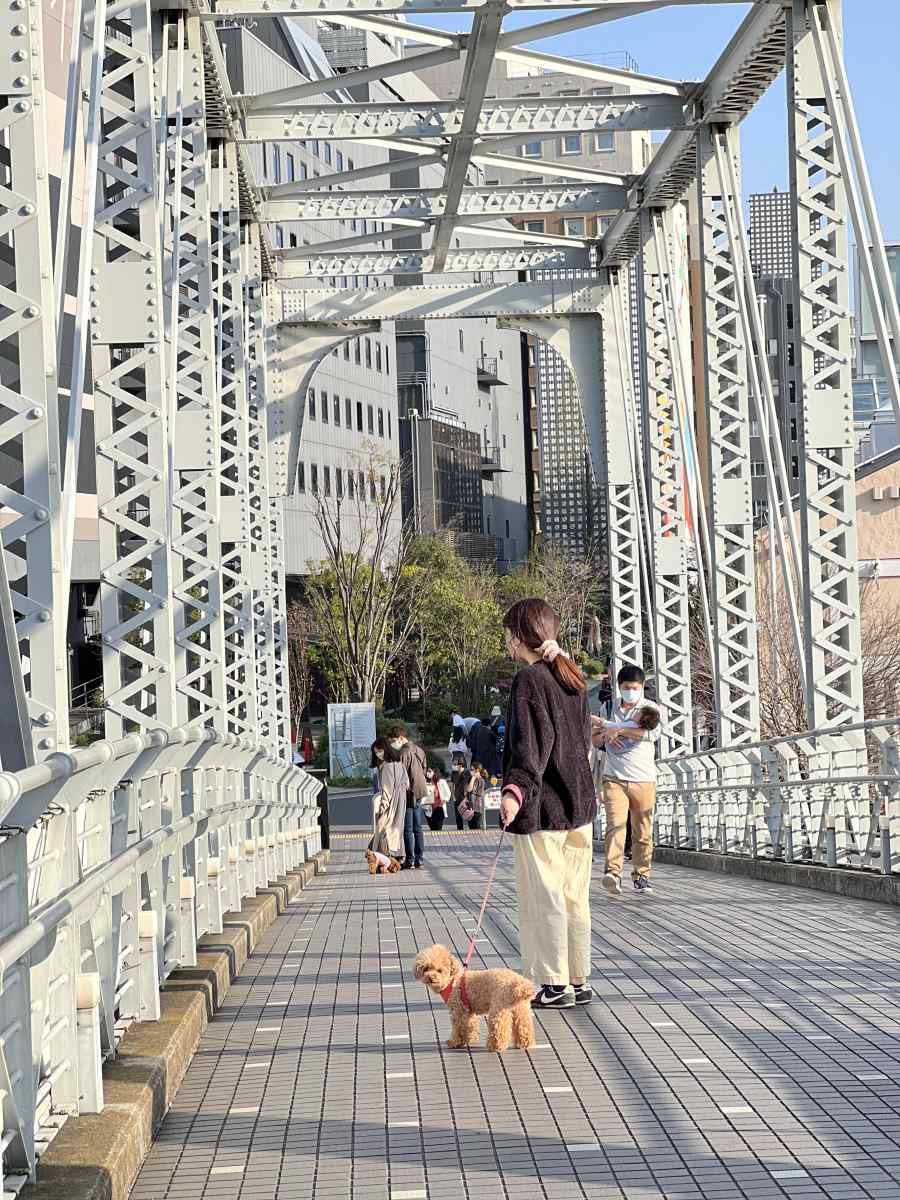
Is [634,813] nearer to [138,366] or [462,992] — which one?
[138,366]

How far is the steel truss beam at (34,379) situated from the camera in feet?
23.7

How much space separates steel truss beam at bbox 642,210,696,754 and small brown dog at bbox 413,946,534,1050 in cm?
1879

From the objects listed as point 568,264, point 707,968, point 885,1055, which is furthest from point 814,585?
point 568,264

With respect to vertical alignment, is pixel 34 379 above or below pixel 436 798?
above

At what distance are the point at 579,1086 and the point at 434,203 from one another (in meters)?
19.7

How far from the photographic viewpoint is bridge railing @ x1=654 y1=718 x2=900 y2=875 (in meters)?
13.8

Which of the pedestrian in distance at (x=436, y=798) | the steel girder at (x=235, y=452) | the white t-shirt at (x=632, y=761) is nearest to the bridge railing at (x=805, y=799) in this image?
the white t-shirt at (x=632, y=761)

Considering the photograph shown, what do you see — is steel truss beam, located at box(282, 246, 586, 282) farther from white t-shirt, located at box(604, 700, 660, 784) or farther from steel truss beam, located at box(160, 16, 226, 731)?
white t-shirt, located at box(604, 700, 660, 784)

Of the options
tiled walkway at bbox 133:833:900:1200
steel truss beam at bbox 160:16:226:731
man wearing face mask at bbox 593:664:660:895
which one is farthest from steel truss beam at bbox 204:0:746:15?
tiled walkway at bbox 133:833:900:1200

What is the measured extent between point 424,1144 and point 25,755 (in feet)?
5.70

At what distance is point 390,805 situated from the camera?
899 inches

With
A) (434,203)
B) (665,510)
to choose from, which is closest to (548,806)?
(434,203)

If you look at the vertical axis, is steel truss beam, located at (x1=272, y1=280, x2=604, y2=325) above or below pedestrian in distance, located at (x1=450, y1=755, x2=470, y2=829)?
above

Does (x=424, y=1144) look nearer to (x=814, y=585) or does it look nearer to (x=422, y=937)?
(x=422, y=937)
